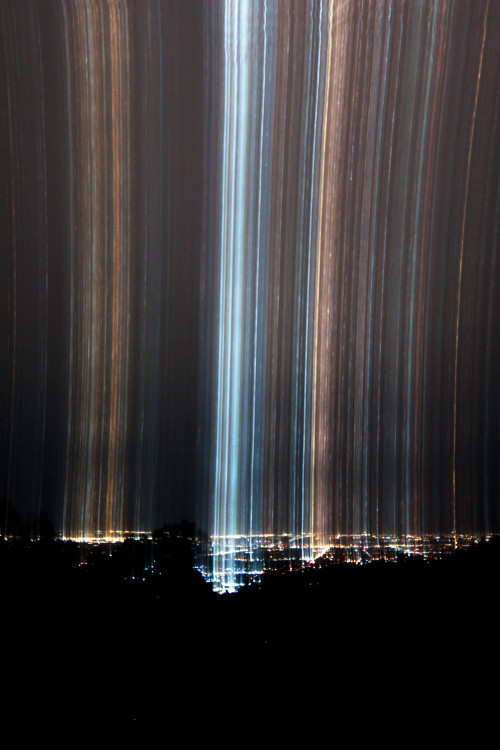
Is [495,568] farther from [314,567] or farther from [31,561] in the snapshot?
[31,561]

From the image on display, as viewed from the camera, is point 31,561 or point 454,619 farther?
point 31,561

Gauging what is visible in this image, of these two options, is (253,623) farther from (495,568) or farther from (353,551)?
(353,551)

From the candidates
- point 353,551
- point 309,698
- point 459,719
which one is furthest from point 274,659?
point 353,551

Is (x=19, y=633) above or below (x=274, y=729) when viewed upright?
above

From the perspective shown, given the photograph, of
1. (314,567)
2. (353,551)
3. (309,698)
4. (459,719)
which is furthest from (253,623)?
(353,551)

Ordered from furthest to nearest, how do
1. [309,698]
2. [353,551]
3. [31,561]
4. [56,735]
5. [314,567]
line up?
[353,551] → [314,567] → [31,561] → [309,698] → [56,735]

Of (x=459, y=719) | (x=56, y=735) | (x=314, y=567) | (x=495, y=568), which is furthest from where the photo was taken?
(x=314, y=567)
